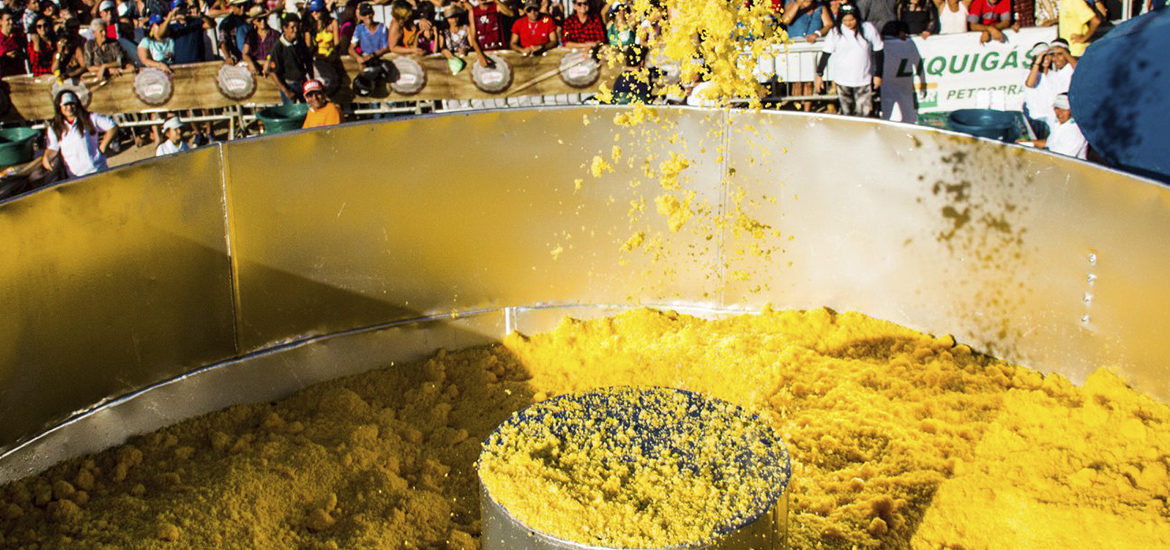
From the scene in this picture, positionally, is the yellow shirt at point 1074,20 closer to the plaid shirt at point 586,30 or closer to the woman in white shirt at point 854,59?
the woman in white shirt at point 854,59

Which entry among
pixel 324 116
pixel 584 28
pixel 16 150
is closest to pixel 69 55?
pixel 16 150

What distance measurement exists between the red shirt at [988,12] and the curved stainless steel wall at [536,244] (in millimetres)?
6173

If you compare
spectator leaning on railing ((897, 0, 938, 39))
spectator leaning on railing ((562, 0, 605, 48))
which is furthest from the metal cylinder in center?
spectator leaning on railing ((897, 0, 938, 39))

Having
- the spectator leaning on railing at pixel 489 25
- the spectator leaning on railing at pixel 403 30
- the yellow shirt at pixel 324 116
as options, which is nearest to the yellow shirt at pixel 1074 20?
the spectator leaning on railing at pixel 489 25

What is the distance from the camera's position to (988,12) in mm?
10797

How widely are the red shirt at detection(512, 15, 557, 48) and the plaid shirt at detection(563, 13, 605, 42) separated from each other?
0.75ft

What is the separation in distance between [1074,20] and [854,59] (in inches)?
85.6

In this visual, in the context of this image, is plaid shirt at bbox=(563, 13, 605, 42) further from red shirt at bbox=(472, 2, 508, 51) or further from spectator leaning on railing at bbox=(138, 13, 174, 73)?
spectator leaning on railing at bbox=(138, 13, 174, 73)

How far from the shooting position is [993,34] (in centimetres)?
1012

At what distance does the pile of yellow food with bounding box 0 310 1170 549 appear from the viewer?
4.38 metres

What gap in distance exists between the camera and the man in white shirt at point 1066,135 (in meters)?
7.60

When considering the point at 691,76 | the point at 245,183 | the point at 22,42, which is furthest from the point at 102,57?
the point at 691,76

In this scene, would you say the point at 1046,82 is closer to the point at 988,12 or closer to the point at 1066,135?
the point at 1066,135

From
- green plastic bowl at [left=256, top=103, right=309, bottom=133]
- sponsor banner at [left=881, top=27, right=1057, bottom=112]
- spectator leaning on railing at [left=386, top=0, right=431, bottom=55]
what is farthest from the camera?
spectator leaning on railing at [left=386, top=0, right=431, bottom=55]
